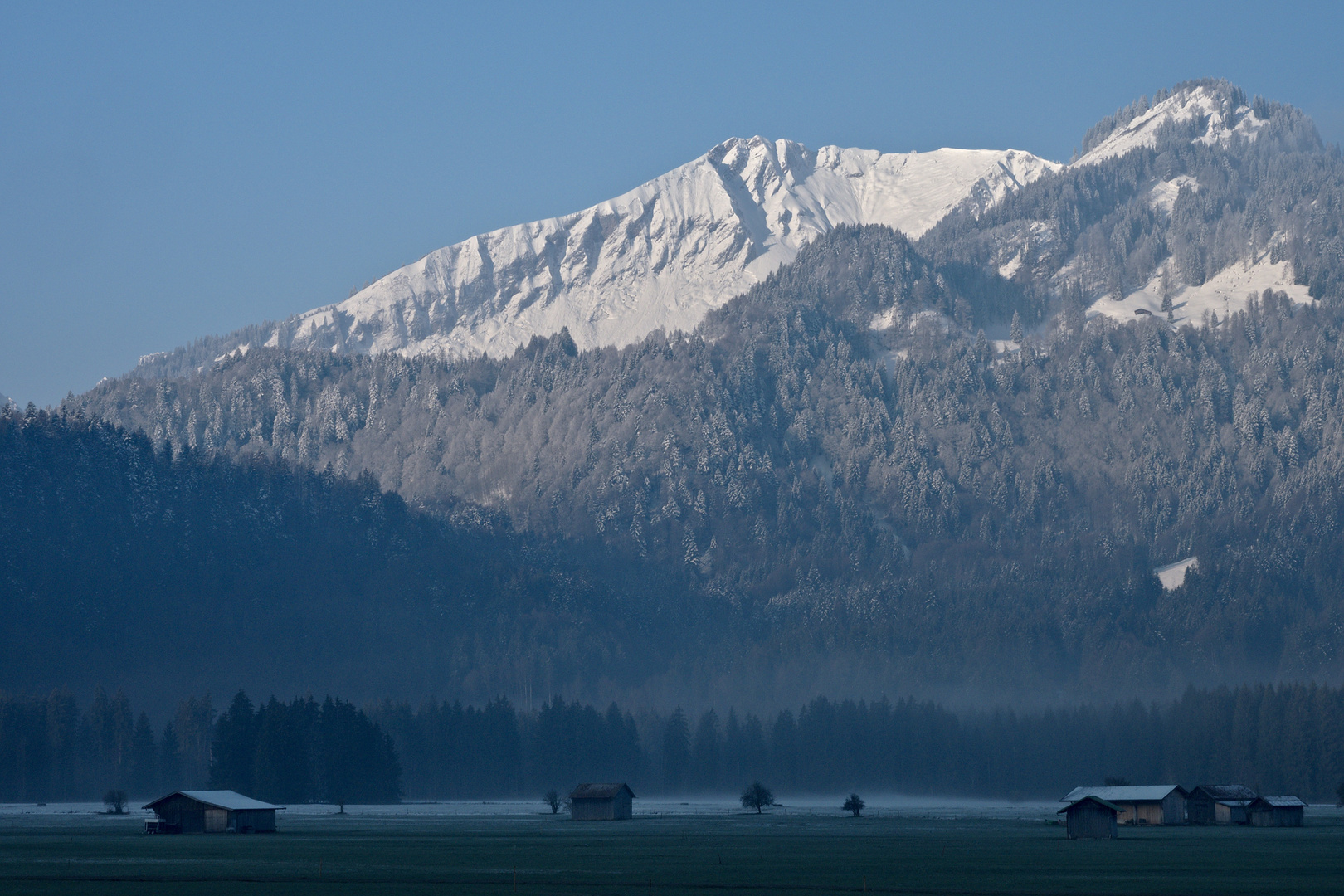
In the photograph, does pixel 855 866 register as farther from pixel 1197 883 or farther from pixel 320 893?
pixel 320 893

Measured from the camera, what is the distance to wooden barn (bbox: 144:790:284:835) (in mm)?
167500

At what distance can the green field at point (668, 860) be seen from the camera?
105188 mm

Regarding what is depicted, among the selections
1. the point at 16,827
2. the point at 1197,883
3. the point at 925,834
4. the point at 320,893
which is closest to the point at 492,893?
the point at 320,893

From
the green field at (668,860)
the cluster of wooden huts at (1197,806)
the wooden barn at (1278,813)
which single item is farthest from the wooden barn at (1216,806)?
the green field at (668,860)

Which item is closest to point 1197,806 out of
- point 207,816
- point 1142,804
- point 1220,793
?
point 1220,793

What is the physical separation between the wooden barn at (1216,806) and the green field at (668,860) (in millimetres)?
12916

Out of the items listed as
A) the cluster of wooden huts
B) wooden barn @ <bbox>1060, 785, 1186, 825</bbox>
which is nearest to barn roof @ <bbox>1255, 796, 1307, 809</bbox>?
the cluster of wooden huts

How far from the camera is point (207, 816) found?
17012 cm

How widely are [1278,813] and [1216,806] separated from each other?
9.52 metres

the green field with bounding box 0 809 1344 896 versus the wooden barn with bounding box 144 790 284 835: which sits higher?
the wooden barn with bounding box 144 790 284 835

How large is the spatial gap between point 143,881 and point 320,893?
13543mm

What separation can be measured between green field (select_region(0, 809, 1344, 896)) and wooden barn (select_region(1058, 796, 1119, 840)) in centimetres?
234

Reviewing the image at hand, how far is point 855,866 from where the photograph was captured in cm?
11969

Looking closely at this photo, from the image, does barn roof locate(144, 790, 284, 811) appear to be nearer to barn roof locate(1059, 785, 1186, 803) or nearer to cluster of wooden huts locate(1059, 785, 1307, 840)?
cluster of wooden huts locate(1059, 785, 1307, 840)
